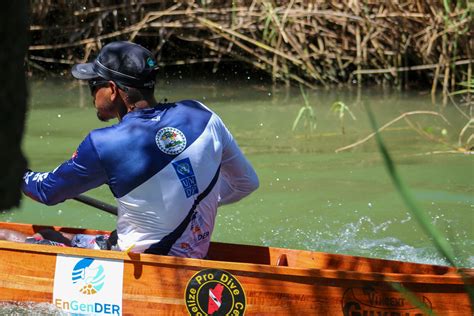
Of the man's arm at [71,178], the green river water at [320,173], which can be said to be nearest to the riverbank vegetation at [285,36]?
the green river water at [320,173]

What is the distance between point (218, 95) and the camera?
10.9m

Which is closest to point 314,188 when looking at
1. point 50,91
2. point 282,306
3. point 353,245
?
point 353,245

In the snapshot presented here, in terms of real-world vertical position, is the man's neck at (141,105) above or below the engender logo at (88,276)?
above

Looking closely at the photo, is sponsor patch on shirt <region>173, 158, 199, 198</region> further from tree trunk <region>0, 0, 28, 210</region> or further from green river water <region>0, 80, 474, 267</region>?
tree trunk <region>0, 0, 28, 210</region>

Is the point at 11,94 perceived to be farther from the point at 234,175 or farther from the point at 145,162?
the point at 234,175

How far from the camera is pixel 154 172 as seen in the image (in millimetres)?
3824

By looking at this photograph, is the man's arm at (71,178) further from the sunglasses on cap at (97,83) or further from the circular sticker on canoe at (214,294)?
the circular sticker on canoe at (214,294)

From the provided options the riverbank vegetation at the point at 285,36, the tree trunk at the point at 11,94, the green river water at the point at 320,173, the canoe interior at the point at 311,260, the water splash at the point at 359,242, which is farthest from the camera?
the riverbank vegetation at the point at 285,36

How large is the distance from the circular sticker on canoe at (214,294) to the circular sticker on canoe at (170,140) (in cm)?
57

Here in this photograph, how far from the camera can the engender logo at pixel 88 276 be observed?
415cm

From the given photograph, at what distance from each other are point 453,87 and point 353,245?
473cm

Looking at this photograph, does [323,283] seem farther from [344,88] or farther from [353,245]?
[344,88]

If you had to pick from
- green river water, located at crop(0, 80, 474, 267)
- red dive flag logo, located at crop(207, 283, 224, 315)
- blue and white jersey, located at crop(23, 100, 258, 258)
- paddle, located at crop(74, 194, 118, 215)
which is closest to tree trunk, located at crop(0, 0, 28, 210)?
blue and white jersey, located at crop(23, 100, 258, 258)

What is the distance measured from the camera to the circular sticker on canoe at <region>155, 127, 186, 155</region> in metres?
3.82
